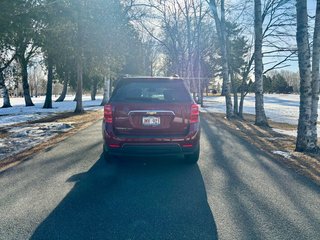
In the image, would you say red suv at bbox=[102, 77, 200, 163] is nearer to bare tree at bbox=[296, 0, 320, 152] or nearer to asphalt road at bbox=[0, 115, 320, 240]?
asphalt road at bbox=[0, 115, 320, 240]

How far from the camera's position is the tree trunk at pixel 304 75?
7.23m

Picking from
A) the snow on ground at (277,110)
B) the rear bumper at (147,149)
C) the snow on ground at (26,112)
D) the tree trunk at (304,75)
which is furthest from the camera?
the snow on ground at (277,110)

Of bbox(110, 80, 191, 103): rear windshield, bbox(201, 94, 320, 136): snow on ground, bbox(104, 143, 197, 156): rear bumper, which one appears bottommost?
bbox(201, 94, 320, 136): snow on ground

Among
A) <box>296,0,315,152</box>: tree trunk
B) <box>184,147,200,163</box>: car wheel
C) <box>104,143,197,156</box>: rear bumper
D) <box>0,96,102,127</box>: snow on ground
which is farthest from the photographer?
<box>0,96,102,127</box>: snow on ground

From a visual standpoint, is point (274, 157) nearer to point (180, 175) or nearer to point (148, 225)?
point (180, 175)

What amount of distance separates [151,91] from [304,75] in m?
4.50

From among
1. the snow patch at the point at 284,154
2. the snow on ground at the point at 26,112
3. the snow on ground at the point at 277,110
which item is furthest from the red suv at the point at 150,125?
the snow on ground at the point at 26,112

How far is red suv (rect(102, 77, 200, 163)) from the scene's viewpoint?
202 inches

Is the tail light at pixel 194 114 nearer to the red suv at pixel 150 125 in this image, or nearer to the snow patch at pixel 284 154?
the red suv at pixel 150 125

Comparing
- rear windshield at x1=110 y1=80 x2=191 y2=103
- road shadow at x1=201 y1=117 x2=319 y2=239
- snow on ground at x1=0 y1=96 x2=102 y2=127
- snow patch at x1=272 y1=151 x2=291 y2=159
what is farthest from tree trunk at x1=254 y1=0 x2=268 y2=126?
snow on ground at x1=0 y1=96 x2=102 y2=127

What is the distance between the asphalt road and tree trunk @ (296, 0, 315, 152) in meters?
1.69

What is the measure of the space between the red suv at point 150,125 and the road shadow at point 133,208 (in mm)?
530

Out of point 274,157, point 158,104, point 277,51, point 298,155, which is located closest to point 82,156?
→ point 158,104

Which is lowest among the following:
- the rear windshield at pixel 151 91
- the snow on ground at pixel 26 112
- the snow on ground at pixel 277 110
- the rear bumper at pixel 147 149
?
the snow on ground at pixel 277 110
